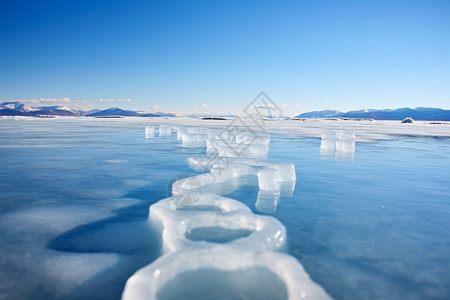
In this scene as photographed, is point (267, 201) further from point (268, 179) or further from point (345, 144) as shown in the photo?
point (345, 144)

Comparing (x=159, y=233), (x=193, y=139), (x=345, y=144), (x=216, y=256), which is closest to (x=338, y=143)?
(x=345, y=144)

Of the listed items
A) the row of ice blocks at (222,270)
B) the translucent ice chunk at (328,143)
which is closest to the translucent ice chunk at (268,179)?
the row of ice blocks at (222,270)

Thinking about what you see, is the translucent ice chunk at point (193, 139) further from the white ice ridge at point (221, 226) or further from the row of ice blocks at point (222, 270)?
the row of ice blocks at point (222, 270)

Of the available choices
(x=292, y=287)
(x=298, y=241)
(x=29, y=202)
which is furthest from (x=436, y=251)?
(x=29, y=202)

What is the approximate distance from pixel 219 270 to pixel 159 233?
0.74m

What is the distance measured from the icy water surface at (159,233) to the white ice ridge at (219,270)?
7 centimetres

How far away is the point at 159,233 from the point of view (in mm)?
2152

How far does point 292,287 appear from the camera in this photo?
1396 mm

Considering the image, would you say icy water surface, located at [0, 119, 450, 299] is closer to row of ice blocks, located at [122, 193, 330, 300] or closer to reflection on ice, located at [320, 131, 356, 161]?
row of ice blocks, located at [122, 193, 330, 300]

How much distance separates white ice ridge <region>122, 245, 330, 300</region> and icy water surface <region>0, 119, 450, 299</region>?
72mm

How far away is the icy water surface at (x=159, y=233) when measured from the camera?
1.57 metres

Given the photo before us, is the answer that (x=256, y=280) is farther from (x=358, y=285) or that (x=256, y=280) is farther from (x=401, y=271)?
(x=401, y=271)

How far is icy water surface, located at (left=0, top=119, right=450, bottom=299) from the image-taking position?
1.57 meters

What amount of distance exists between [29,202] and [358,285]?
3.12 metres
